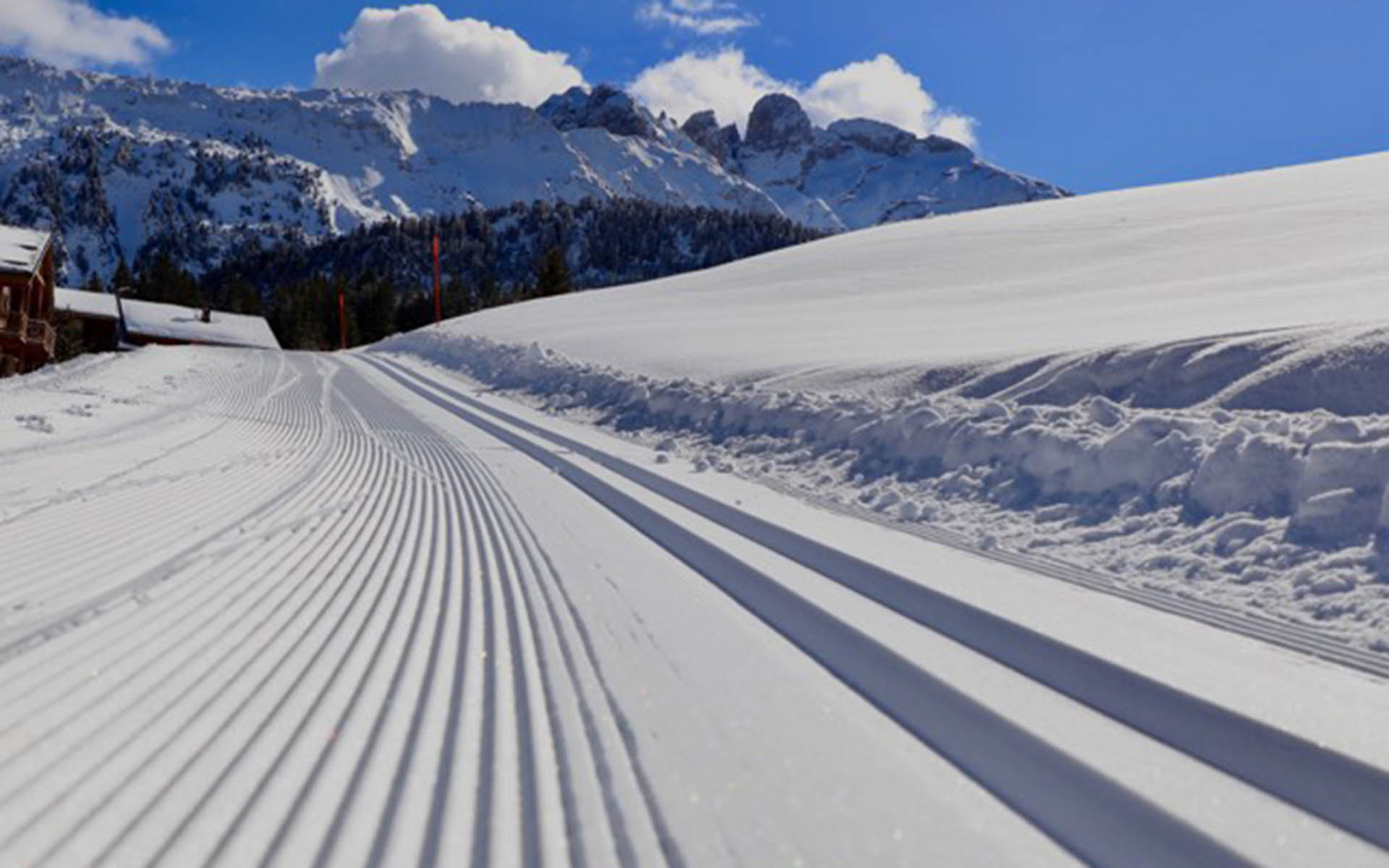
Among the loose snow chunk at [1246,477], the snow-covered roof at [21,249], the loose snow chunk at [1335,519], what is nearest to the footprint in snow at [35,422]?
the loose snow chunk at [1246,477]

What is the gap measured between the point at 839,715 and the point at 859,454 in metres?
5.20

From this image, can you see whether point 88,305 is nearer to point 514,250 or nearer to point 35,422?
point 35,422

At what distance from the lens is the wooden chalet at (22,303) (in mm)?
30359

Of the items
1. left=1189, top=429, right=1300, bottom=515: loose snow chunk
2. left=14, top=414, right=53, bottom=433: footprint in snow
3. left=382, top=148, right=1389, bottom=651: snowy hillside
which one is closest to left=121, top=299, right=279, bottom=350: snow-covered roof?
left=382, top=148, right=1389, bottom=651: snowy hillside

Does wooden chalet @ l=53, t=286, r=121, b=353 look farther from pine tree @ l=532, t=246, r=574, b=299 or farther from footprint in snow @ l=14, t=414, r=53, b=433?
footprint in snow @ l=14, t=414, r=53, b=433

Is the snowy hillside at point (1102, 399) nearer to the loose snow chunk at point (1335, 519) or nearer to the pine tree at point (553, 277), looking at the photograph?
the loose snow chunk at point (1335, 519)

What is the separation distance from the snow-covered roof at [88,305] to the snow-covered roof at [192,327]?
789 millimetres

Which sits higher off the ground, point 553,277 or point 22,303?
point 553,277

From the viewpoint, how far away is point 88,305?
61156 mm

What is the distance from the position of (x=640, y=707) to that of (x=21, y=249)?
126 feet

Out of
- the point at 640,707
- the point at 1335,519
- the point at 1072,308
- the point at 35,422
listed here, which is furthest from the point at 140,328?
the point at 1335,519

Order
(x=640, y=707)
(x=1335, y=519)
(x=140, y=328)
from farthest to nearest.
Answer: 1. (x=140, y=328)
2. (x=1335, y=519)
3. (x=640, y=707)

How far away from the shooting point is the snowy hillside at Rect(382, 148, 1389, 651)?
16.1 ft

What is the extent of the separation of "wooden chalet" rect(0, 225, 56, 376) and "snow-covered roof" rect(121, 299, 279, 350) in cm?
2409
